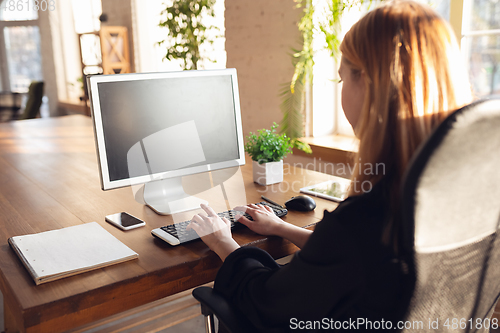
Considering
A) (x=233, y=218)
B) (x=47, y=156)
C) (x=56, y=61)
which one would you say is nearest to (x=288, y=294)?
(x=233, y=218)

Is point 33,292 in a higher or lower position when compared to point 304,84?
lower

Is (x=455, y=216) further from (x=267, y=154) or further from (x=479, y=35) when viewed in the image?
(x=479, y=35)

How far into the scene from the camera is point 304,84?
10.3ft

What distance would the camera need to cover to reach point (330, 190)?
1.62 meters

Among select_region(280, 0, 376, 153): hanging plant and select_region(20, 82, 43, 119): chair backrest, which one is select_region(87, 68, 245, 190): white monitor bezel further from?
select_region(20, 82, 43, 119): chair backrest

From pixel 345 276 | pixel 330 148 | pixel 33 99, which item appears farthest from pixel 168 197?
pixel 33 99

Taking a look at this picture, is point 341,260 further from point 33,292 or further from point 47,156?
point 47,156

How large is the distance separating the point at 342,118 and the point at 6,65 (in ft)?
23.7

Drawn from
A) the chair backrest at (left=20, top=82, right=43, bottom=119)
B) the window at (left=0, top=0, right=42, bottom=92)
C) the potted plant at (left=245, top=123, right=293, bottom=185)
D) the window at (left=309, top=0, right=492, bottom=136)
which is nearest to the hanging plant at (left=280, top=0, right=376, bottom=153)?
the window at (left=309, top=0, right=492, bottom=136)

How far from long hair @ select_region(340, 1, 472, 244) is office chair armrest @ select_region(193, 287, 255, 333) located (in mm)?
406

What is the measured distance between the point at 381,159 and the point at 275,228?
1.62 ft

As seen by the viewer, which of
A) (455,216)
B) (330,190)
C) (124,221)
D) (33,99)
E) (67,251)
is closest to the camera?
(455,216)

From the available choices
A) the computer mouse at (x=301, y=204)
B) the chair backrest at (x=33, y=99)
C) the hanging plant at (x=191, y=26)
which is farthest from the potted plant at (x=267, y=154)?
the chair backrest at (x=33, y=99)

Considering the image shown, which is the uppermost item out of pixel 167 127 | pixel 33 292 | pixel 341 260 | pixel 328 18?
pixel 328 18
